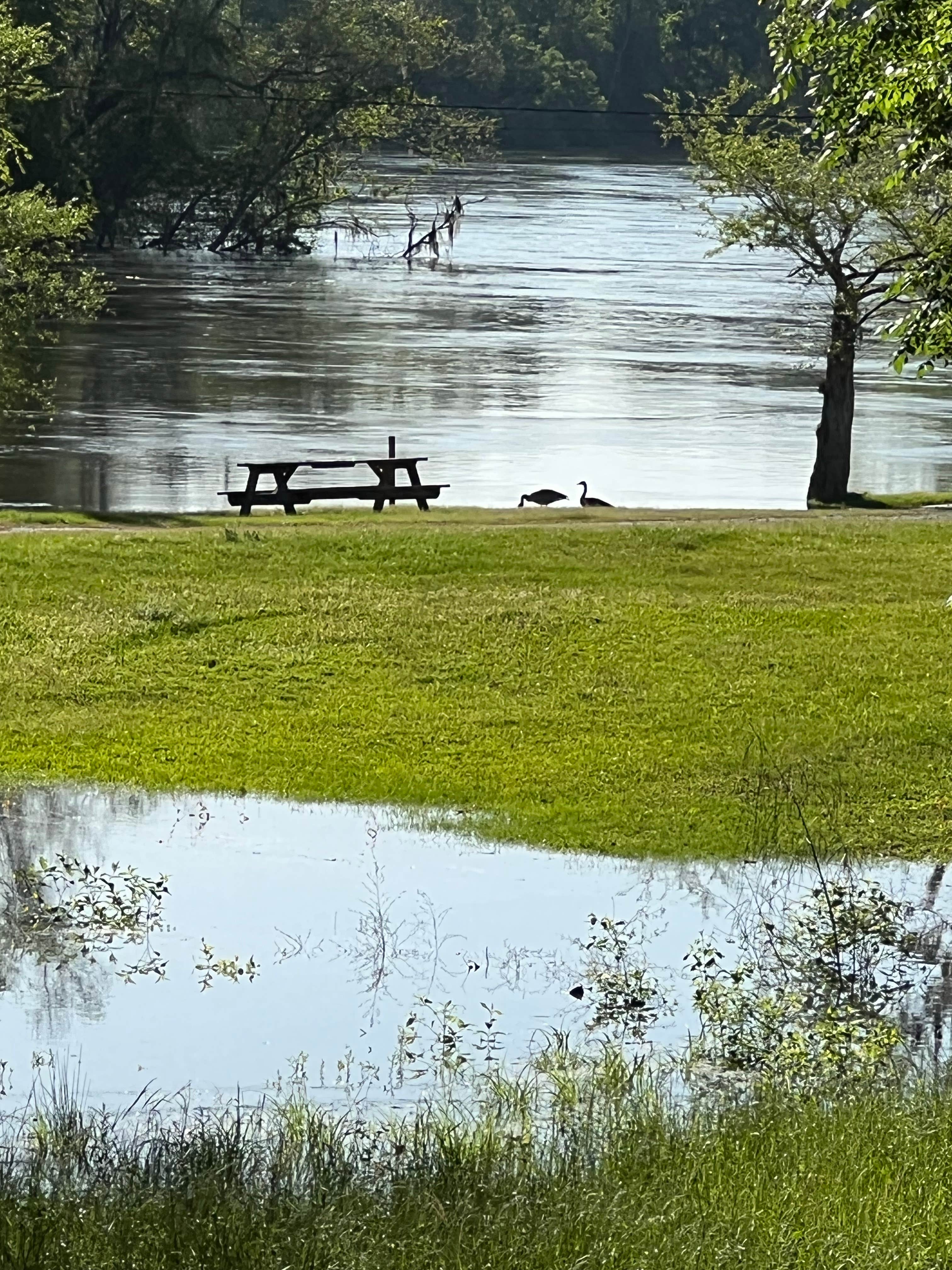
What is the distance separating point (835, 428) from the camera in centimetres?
2966

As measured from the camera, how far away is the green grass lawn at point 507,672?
12125 millimetres

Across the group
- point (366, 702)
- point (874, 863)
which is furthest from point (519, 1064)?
point (366, 702)

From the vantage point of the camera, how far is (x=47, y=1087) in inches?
293

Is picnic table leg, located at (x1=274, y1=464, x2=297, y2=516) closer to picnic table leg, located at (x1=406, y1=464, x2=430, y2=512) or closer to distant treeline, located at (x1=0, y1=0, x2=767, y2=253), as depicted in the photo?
picnic table leg, located at (x1=406, y1=464, x2=430, y2=512)

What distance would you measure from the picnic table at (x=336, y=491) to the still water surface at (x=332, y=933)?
14569 mm

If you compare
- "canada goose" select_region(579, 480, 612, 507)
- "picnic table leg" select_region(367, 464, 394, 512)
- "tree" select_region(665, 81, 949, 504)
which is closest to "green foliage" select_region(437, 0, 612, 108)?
"tree" select_region(665, 81, 949, 504)

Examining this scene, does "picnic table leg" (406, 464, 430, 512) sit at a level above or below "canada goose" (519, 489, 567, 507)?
above

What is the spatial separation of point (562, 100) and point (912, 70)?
110 meters

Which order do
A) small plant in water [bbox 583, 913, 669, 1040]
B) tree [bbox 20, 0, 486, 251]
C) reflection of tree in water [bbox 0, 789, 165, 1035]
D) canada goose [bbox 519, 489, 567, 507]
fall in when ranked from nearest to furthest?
small plant in water [bbox 583, 913, 669, 1040], reflection of tree in water [bbox 0, 789, 165, 1035], canada goose [bbox 519, 489, 567, 507], tree [bbox 20, 0, 486, 251]

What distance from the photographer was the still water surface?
7887 mm

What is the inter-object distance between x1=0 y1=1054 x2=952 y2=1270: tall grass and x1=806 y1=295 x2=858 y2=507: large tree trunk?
22834 mm

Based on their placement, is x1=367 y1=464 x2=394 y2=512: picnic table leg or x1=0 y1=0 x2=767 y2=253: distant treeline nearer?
x1=367 y1=464 x2=394 y2=512: picnic table leg

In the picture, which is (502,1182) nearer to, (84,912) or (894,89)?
(84,912)

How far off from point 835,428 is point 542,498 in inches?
177
